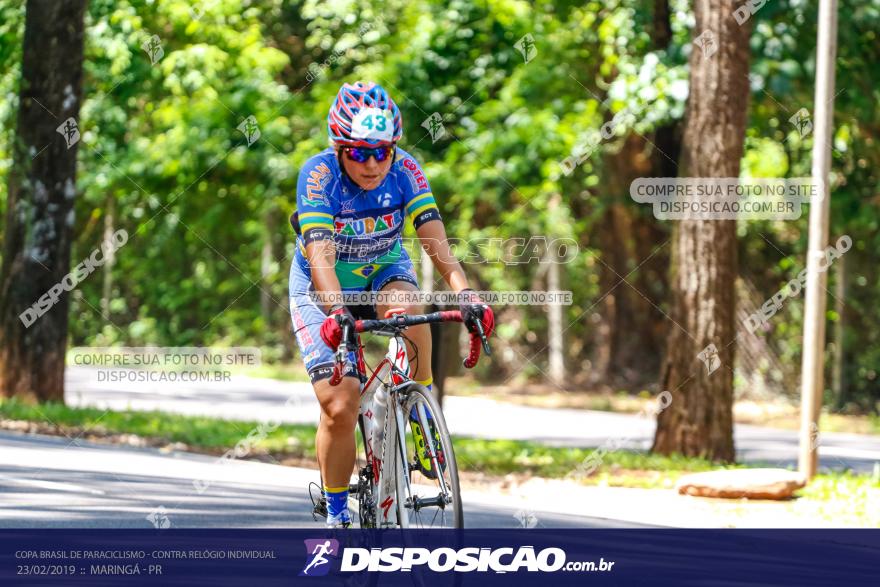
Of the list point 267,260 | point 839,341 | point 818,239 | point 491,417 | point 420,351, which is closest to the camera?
point 420,351

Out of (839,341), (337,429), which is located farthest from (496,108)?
(337,429)

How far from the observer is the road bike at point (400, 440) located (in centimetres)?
615

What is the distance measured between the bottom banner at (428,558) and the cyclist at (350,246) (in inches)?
15.0

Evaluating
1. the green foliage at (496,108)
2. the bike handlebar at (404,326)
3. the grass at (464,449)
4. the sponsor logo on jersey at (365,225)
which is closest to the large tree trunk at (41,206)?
the grass at (464,449)

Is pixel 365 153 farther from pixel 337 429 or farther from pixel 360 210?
pixel 337 429

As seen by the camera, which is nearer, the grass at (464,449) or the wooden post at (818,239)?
the wooden post at (818,239)

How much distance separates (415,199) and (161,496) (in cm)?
392

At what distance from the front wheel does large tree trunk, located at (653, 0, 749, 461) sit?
754 cm

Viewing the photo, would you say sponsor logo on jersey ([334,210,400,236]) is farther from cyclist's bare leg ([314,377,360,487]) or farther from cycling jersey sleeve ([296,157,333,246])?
cyclist's bare leg ([314,377,360,487])

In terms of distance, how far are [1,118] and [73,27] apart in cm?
898

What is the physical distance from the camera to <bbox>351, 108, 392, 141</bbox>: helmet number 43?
667 centimetres

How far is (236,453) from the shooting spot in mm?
13945

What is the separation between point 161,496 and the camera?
33.1 feet

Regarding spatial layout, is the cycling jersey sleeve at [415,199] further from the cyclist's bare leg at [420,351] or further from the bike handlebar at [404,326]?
the bike handlebar at [404,326]
